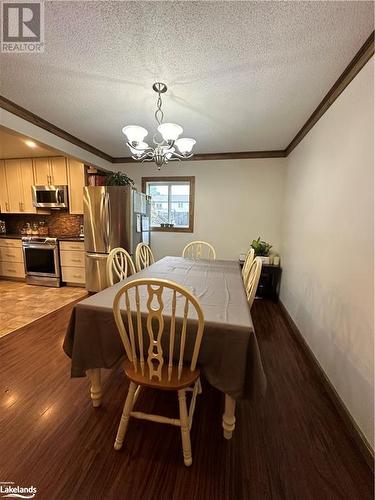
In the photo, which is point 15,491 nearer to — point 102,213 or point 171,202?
point 102,213

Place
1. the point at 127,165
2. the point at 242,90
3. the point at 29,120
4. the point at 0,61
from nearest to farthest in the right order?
the point at 0,61 < the point at 242,90 < the point at 29,120 < the point at 127,165

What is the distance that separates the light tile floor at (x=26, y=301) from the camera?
2592 mm

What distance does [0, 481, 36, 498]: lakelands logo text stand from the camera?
962mm

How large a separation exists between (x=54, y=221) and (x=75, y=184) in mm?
1094

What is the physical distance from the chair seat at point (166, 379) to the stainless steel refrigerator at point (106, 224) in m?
2.46

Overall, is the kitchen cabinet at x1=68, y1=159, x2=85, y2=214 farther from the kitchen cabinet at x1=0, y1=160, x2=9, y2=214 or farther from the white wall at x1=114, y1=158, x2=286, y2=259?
the kitchen cabinet at x1=0, y1=160, x2=9, y2=214

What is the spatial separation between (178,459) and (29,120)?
3.39m

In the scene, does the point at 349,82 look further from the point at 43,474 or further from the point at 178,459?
the point at 43,474

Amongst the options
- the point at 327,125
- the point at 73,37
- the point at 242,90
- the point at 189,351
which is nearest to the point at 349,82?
the point at 327,125

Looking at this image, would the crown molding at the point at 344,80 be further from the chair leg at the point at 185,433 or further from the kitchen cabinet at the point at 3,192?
the kitchen cabinet at the point at 3,192

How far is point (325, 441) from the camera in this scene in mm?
1244

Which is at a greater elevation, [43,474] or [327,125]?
[327,125]

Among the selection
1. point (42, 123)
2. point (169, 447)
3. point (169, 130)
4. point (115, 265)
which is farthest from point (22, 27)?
point (169, 447)

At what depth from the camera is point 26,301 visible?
3.22m
